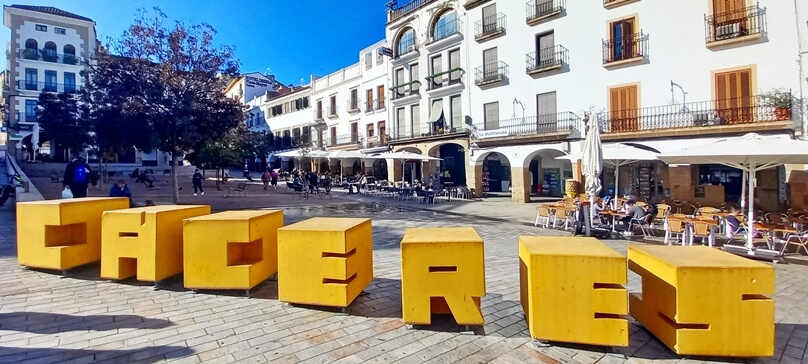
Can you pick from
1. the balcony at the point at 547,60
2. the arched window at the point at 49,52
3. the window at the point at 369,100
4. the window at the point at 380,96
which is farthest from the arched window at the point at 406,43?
the arched window at the point at 49,52

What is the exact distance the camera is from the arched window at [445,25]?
23.0 m

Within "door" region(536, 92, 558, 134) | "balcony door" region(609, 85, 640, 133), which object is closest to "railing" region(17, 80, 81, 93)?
"door" region(536, 92, 558, 134)

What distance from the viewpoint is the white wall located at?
41.7ft

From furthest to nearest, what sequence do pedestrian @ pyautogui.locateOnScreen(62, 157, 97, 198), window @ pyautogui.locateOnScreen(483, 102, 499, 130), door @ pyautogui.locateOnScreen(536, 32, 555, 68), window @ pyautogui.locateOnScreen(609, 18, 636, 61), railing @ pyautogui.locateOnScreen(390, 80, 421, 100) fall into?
railing @ pyautogui.locateOnScreen(390, 80, 421, 100) < window @ pyautogui.locateOnScreen(483, 102, 499, 130) < door @ pyautogui.locateOnScreen(536, 32, 555, 68) < window @ pyautogui.locateOnScreen(609, 18, 636, 61) < pedestrian @ pyautogui.locateOnScreen(62, 157, 97, 198)

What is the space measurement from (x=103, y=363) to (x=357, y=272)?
233cm

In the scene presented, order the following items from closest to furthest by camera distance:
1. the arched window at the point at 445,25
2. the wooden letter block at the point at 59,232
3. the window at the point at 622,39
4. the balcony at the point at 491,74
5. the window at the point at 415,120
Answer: the wooden letter block at the point at 59,232
the window at the point at 622,39
the balcony at the point at 491,74
the arched window at the point at 445,25
the window at the point at 415,120

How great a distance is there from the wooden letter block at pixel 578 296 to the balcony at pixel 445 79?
20320mm

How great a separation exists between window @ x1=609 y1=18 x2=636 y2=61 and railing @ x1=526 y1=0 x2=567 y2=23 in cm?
268

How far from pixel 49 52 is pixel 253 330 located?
51.7 meters

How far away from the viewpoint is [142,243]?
191 inches

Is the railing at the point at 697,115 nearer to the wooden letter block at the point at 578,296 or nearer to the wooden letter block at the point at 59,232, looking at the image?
the wooden letter block at the point at 578,296

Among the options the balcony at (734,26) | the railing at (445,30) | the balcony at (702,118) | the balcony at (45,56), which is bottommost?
the balcony at (702,118)

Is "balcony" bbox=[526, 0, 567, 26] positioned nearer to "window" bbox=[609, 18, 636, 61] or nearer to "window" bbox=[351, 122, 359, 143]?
"window" bbox=[609, 18, 636, 61]

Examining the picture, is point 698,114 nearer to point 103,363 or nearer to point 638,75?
point 638,75
